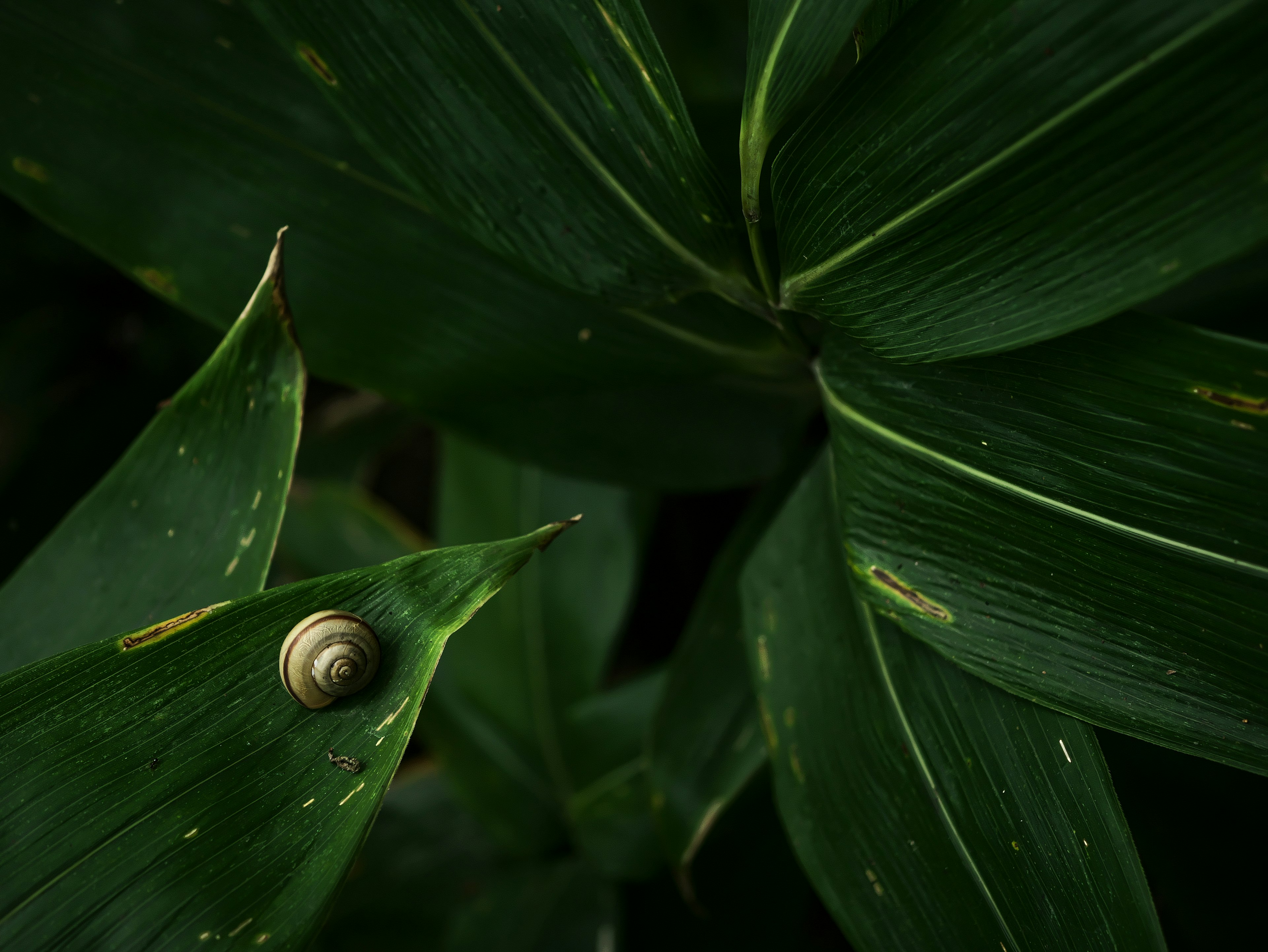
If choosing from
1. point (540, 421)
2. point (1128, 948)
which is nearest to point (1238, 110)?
point (1128, 948)

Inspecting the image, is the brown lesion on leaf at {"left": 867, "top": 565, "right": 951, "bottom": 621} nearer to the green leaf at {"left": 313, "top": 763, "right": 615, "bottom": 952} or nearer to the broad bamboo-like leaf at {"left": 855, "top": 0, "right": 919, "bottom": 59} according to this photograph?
the broad bamboo-like leaf at {"left": 855, "top": 0, "right": 919, "bottom": 59}

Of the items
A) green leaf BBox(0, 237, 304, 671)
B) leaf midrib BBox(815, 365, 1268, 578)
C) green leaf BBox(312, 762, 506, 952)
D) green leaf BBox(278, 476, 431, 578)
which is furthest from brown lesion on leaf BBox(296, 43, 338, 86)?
green leaf BBox(312, 762, 506, 952)

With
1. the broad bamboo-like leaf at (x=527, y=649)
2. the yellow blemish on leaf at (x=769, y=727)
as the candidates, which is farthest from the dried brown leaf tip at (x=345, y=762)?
the broad bamboo-like leaf at (x=527, y=649)

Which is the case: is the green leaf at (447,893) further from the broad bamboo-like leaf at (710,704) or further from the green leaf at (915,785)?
the green leaf at (915,785)

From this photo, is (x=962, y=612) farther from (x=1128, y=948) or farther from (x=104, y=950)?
(x=104, y=950)

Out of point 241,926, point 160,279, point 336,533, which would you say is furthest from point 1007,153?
point 336,533

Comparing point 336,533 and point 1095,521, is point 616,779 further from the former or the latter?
point 1095,521
